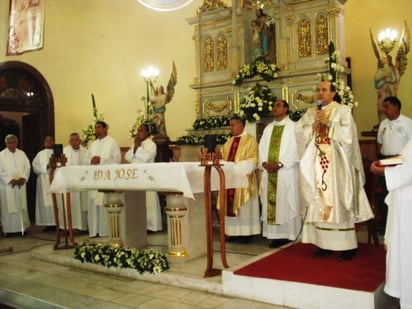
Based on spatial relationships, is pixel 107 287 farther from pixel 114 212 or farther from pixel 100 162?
pixel 100 162

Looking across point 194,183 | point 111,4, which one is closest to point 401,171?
point 194,183

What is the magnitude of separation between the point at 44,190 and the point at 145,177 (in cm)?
455

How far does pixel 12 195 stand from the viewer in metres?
8.28

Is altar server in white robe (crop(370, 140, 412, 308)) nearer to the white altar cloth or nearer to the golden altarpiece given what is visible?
the white altar cloth

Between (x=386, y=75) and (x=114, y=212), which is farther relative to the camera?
(x=386, y=75)

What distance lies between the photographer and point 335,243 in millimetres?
4430

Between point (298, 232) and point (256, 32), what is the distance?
4.26m

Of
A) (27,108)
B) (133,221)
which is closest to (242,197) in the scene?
(133,221)

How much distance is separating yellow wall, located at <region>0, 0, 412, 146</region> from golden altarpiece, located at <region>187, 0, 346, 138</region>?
190cm

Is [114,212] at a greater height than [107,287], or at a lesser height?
greater

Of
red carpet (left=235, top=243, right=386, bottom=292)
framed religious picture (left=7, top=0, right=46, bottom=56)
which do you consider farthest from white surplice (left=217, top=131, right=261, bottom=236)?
framed religious picture (left=7, top=0, right=46, bottom=56)

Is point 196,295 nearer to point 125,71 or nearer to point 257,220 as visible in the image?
point 257,220

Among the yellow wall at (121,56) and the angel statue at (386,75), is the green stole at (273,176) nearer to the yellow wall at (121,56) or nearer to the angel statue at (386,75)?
the angel statue at (386,75)

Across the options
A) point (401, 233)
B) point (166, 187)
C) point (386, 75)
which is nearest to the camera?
point (401, 233)
